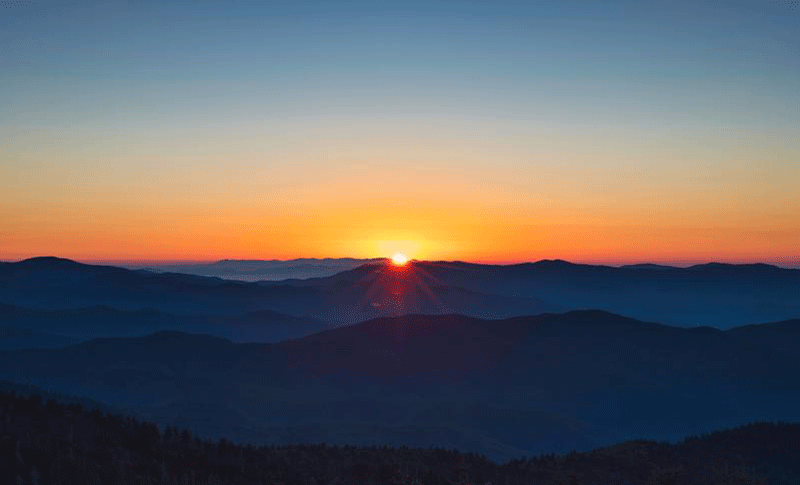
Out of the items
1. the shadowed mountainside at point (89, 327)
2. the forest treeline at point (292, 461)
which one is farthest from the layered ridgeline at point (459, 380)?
the forest treeline at point (292, 461)

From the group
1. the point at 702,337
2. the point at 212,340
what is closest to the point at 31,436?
the point at 212,340

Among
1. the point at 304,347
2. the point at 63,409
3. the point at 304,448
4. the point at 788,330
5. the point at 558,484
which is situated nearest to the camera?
the point at 63,409

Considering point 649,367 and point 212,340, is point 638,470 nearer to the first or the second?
point 649,367

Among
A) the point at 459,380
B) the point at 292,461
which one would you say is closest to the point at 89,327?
the point at 459,380

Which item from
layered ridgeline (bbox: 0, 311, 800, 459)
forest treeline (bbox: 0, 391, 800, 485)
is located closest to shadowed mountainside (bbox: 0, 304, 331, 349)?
layered ridgeline (bbox: 0, 311, 800, 459)

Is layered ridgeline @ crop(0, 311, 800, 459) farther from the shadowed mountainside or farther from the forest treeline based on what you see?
the forest treeline

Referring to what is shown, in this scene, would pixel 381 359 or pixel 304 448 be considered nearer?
pixel 304 448

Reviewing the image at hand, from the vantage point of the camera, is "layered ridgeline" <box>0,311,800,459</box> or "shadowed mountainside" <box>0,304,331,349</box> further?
"shadowed mountainside" <box>0,304,331,349</box>
